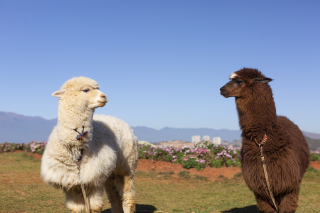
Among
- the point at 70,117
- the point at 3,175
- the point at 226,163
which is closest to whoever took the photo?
the point at 70,117

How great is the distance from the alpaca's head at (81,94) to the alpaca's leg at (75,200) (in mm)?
1443

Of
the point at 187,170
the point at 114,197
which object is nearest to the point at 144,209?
the point at 114,197

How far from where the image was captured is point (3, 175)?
11.0 meters

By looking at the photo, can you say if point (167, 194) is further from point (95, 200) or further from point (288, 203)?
point (288, 203)

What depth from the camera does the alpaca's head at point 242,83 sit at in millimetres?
4395

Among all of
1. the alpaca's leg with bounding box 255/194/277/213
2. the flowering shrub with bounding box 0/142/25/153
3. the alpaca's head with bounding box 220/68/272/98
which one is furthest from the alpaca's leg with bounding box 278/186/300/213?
the flowering shrub with bounding box 0/142/25/153

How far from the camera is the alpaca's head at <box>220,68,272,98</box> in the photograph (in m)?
4.39

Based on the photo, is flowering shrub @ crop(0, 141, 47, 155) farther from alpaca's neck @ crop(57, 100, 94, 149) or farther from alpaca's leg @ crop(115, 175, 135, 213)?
alpaca's neck @ crop(57, 100, 94, 149)

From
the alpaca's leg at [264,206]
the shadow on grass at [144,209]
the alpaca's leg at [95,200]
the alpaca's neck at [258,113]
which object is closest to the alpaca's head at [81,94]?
the alpaca's leg at [95,200]

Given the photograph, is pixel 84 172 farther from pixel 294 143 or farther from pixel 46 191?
pixel 46 191

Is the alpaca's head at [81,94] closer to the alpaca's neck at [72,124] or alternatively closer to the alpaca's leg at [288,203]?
the alpaca's neck at [72,124]

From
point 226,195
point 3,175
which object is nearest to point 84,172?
point 226,195

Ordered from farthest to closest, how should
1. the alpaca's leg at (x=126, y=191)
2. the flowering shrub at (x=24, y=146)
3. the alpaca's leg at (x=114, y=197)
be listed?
the flowering shrub at (x=24, y=146) → the alpaca's leg at (x=114, y=197) → the alpaca's leg at (x=126, y=191)

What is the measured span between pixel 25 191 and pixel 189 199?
4.96 metres
